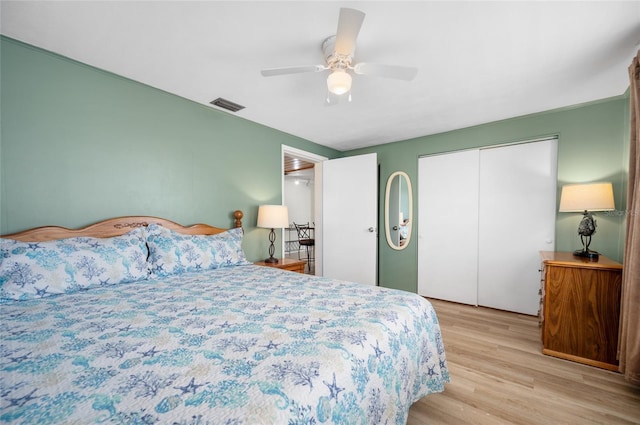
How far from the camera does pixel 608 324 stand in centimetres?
197

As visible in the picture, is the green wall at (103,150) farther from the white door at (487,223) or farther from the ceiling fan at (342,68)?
the white door at (487,223)

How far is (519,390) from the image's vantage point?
68.6 inches

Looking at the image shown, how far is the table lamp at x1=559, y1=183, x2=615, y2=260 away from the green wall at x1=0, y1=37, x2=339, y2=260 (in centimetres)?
335

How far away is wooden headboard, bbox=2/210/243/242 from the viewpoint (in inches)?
69.9

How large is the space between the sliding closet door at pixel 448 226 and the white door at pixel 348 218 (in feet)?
2.39

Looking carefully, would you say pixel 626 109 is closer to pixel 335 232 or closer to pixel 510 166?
pixel 510 166

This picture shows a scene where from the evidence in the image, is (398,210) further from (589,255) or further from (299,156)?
(589,255)

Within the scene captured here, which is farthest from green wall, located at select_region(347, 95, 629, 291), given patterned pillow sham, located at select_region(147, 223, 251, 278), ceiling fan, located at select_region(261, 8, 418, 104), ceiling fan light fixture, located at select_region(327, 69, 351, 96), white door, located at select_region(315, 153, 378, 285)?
patterned pillow sham, located at select_region(147, 223, 251, 278)

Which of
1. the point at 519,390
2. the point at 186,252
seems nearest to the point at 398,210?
the point at 519,390

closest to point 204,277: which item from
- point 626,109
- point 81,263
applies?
point 81,263

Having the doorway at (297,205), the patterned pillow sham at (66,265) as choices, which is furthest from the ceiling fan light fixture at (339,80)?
the doorway at (297,205)

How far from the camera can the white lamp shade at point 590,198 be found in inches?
89.2

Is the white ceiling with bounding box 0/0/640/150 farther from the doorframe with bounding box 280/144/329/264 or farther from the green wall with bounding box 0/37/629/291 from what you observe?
the doorframe with bounding box 280/144/329/264

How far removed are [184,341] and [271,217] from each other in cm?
207
